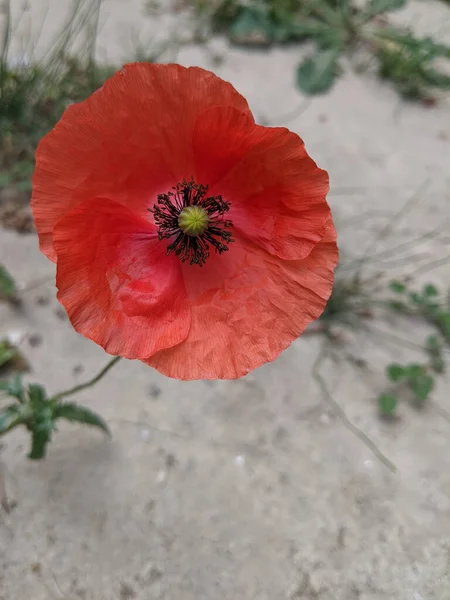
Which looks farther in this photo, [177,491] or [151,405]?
[151,405]

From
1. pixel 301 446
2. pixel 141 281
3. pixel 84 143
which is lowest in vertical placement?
pixel 301 446

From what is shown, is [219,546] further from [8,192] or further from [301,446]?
[8,192]

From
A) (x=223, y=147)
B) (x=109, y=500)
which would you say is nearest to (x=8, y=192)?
(x=109, y=500)

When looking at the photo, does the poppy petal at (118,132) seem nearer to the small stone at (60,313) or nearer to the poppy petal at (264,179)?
the poppy petal at (264,179)

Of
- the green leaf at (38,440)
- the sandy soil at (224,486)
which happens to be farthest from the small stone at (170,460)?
the green leaf at (38,440)

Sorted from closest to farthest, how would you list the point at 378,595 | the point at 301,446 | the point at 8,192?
the point at 378,595
the point at 301,446
the point at 8,192

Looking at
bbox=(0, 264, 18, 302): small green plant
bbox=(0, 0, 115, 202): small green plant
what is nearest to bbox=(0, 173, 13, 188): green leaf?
bbox=(0, 0, 115, 202): small green plant

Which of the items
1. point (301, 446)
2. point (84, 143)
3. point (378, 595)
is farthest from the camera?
point (301, 446)
